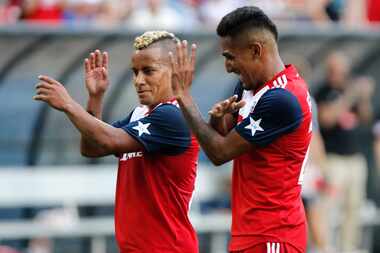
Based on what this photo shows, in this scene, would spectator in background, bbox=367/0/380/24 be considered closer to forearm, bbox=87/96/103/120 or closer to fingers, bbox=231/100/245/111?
forearm, bbox=87/96/103/120

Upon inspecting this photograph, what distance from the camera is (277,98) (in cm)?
729

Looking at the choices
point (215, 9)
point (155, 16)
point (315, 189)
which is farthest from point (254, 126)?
point (215, 9)

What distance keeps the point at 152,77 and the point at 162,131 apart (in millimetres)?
305

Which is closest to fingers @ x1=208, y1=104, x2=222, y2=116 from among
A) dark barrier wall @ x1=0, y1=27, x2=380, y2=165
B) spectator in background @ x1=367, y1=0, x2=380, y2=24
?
dark barrier wall @ x1=0, y1=27, x2=380, y2=165

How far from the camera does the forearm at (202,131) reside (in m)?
7.20

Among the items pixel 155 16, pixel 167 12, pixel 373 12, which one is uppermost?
pixel 373 12

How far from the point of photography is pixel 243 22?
739cm

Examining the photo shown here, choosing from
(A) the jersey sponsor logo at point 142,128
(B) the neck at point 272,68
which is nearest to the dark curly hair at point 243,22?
(B) the neck at point 272,68

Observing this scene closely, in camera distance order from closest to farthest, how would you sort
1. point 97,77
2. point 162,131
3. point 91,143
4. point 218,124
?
point 218,124, point 91,143, point 162,131, point 97,77

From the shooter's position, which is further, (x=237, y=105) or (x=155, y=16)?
(x=155, y=16)

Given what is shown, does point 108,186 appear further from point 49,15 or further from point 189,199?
point 189,199

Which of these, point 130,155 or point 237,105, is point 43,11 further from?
point 237,105

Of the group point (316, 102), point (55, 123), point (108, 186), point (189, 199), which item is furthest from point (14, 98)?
point (189, 199)

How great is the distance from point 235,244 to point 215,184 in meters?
7.19
